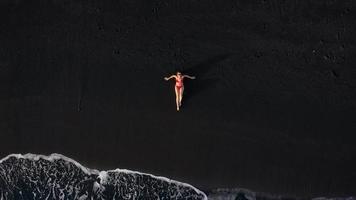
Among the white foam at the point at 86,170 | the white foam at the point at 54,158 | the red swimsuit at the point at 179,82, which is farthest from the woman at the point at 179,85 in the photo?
the white foam at the point at 54,158

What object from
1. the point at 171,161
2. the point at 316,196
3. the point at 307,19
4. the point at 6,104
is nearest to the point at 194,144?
the point at 171,161

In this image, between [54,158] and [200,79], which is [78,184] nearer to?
[54,158]

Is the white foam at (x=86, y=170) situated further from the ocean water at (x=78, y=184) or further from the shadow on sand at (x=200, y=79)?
→ the shadow on sand at (x=200, y=79)

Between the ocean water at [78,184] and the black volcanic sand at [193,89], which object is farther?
the ocean water at [78,184]

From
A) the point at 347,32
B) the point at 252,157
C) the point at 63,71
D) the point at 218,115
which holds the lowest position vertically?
the point at 252,157

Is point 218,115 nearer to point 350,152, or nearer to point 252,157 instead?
point 252,157
